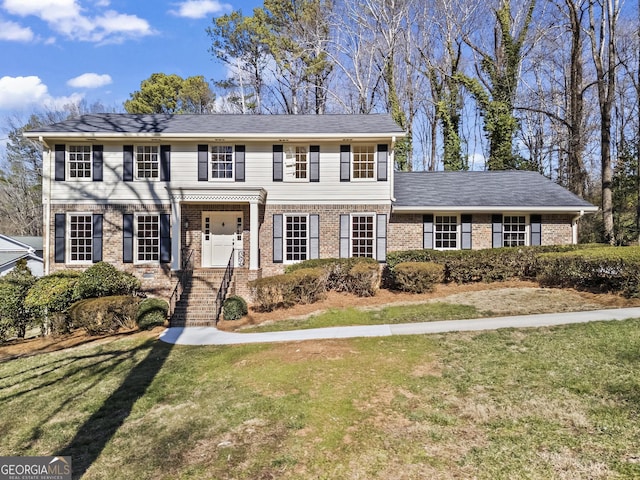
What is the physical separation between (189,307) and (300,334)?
4.68m

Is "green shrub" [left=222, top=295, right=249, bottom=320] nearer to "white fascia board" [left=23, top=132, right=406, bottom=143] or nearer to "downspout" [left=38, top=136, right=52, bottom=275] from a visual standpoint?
"white fascia board" [left=23, top=132, right=406, bottom=143]

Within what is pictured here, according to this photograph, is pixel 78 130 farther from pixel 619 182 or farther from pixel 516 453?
pixel 619 182

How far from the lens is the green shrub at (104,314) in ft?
35.1

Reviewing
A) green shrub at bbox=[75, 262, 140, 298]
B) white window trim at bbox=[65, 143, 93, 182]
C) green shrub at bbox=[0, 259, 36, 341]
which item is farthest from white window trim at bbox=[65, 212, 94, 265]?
green shrub at bbox=[0, 259, 36, 341]

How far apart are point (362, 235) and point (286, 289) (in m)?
4.41

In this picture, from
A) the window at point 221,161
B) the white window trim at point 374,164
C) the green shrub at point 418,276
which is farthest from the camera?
the window at point 221,161

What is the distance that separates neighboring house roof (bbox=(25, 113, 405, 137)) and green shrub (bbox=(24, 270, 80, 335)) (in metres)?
5.85

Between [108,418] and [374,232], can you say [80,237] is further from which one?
[374,232]

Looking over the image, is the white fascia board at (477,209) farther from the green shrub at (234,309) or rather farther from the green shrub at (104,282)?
the green shrub at (104,282)

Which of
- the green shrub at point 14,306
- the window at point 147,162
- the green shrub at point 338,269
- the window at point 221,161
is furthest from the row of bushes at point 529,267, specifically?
the green shrub at point 14,306

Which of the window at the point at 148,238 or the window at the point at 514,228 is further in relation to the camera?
the window at the point at 514,228

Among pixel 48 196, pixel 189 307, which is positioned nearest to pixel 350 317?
pixel 189 307

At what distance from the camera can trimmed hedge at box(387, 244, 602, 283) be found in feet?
44.0

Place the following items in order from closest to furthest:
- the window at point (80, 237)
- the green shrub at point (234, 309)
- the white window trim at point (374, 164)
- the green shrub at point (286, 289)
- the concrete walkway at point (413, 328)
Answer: the concrete walkway at point (413, 328), the green shrub at point (234, 309), the green shrub at point (286, 289), the window at point (80, 237), the white window trim at point (374, 164)
